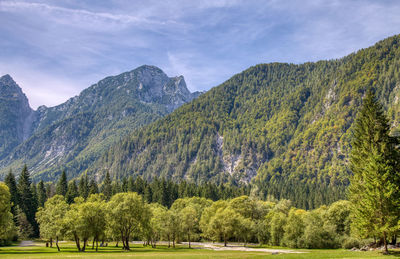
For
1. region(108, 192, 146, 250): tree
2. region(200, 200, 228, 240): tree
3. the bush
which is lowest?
the bush

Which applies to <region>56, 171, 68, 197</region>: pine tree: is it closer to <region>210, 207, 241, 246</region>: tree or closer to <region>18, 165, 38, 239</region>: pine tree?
<region>18, 165, 38, 239</region>: pine tree

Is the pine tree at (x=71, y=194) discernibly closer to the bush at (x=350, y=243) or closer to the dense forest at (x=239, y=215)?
the dense forest at (x=239, y=215)

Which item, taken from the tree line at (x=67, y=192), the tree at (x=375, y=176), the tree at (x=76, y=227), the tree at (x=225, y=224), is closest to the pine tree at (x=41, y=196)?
the tree line at (x=67, y=192)

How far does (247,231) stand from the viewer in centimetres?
10850

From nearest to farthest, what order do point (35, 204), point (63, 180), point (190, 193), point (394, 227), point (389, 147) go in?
point (394, 227)
point (389, 147)
point (35, 204)
point (63, 180)
point (190, 193)

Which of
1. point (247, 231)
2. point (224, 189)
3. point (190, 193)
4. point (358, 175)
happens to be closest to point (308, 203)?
point (224, 189)

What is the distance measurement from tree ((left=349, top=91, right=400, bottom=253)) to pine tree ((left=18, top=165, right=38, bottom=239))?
117m

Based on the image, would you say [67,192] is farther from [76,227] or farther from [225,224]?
[225,224]

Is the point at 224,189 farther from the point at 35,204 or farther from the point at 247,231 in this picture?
the point at 35,204

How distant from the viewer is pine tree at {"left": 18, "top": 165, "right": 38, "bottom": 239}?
Result: 12325 centimetres

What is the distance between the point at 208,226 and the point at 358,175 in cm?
6587

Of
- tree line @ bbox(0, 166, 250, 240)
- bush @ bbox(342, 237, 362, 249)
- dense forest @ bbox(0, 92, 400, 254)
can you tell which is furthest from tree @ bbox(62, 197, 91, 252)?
bush @ bbox(342, 237, 362, 249)

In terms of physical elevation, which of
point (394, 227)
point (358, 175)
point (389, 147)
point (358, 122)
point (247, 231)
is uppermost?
point (358, 122)

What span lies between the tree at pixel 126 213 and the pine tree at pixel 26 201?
5904 centimetres
